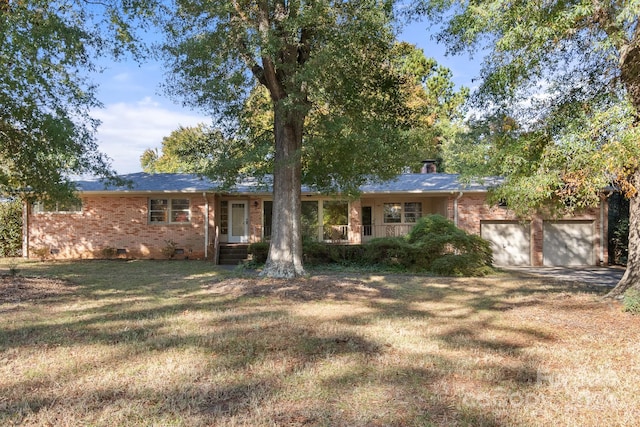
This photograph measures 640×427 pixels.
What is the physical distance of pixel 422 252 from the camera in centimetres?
1481

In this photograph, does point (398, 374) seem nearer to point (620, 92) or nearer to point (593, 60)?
point (620, 92)

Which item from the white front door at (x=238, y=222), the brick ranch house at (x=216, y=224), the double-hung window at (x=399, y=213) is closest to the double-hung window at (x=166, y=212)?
the brick ranch house at (x=216, y=224)

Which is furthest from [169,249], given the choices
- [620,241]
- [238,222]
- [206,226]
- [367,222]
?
[620,241]

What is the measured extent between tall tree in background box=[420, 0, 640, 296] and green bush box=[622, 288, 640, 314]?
524 millimetres

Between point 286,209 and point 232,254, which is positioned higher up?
point 286,209

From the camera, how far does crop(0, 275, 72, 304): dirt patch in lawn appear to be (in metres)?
8.82

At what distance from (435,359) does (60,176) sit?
1063 cm

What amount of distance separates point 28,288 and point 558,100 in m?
11.9

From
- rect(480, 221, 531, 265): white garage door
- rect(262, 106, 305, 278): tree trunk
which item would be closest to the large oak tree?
rect(262, 106, 305, 278): tree trunk

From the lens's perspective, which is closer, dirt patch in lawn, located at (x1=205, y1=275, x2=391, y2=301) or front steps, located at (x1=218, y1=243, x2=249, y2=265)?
dirt patch in lawn, located at (x1=205, y1=275, x2=391, y2=301)

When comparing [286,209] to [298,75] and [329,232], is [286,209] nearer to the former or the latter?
[298,75]

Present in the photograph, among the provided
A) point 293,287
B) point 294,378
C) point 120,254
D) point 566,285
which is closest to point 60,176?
point 293,287

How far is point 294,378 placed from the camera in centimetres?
437

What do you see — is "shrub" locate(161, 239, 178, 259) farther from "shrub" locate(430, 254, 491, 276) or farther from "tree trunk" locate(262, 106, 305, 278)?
"shrub" locate(430, 254, 491, 276)
